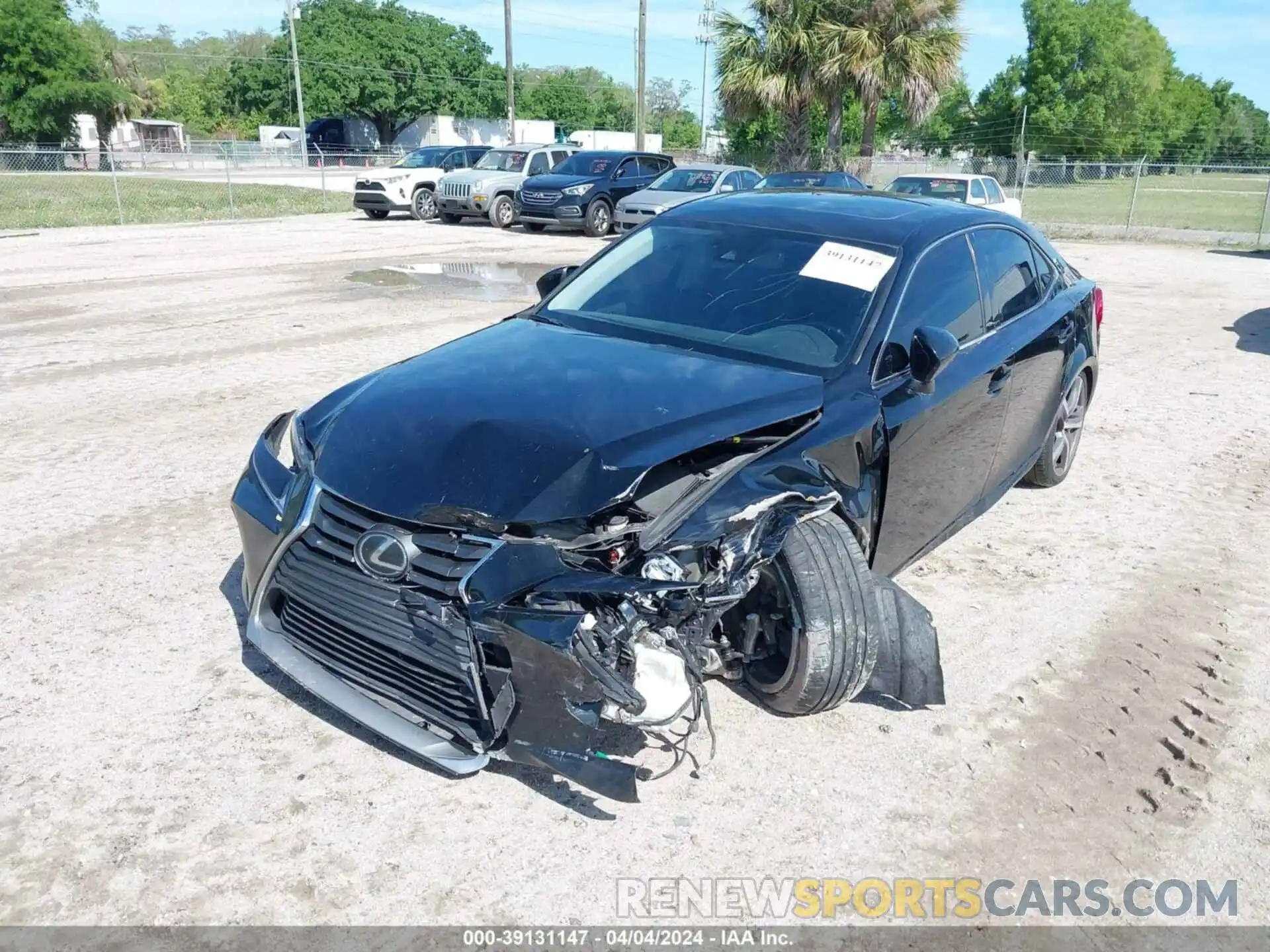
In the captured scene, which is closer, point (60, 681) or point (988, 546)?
point (60, 681)

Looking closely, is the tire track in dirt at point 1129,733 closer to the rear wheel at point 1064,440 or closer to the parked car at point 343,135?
the rear wheel at point 1064,440

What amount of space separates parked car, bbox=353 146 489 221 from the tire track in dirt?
21.0 m

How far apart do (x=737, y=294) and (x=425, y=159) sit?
21886 mm

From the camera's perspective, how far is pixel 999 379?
14.2 ft

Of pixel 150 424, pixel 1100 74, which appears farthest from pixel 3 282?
pixel 1100 74

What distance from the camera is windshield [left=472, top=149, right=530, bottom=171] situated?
2238 cm

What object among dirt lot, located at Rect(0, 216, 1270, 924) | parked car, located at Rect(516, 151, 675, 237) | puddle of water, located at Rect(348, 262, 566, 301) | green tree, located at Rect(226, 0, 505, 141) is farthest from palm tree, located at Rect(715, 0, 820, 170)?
green tree, located at Rect(226, 0, 505, 141)

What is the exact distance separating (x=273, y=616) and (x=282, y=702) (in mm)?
→ 384

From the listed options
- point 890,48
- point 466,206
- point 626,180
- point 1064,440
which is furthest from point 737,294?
point 890,48

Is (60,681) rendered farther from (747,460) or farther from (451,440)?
(747,460)

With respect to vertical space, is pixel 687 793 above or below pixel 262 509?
below

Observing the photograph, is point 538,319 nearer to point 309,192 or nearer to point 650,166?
point 650,166

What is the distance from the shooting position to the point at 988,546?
5012mm

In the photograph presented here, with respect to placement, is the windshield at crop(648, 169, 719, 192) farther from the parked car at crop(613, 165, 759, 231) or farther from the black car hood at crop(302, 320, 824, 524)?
the black car hood at crop(302, 320, 824, 524)
